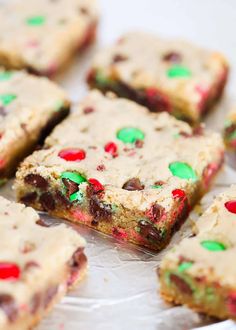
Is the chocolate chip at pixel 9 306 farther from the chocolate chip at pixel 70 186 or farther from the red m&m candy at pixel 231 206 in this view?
the red m&m candy at pixel 231 206

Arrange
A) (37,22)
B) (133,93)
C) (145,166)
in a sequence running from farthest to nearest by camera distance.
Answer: (37,22) → (133,93) → (145,166)

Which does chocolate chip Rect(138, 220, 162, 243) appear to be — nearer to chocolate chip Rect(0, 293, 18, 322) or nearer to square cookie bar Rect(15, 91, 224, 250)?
square cookie bar Rect(15, 91, 224, 250)

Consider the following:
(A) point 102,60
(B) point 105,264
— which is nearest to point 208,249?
(B) point 105,264

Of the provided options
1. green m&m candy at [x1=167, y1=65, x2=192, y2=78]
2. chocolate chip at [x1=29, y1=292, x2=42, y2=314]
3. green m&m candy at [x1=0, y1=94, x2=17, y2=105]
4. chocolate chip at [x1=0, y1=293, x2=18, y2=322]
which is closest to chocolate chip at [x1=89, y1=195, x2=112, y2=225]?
chocolate chip at [x1=29, y1=292, x2=42, y2=314]

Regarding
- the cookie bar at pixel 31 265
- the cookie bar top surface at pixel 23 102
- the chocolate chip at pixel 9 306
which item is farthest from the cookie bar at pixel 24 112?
the chocolate chip at pixel 9 306

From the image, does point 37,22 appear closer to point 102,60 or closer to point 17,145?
point 102,60
